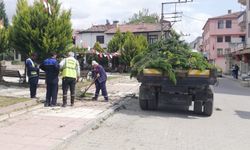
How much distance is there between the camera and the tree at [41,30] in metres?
17.6

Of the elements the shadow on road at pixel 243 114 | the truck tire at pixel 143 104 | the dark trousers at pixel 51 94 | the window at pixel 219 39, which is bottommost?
the shadow on road at pixel 243 114

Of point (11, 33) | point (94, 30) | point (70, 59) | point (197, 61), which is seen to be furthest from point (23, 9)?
point (94, 30)

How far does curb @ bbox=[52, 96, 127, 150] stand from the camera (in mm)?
7470

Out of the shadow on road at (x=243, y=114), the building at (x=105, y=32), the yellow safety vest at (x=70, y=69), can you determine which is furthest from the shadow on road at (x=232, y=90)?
the building at (x=105, y=32)

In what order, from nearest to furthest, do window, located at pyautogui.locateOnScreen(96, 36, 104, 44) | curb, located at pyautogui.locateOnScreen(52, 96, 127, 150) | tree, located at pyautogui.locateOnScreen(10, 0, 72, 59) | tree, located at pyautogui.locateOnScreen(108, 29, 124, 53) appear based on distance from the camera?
curb, located at pyautogui.locateOnScreen(52, 96, 127, 150) → tree, located at pyautogui.locateOnScreen(10, 0, 72, 59) → tree, located at pyautogui.locateOnScreen(108, 29, 124, 53) → window, located at pyautogui.locateOnScreen(96, 36, 104, 44)

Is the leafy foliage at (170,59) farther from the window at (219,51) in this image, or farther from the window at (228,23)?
the window at (219,51)

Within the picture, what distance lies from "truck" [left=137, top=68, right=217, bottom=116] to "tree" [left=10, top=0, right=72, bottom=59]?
655 centimetres

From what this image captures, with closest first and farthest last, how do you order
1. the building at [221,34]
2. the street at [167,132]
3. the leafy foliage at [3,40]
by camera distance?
the street at [167,132], the leafy foliage at [3,40], the building at [221,34]

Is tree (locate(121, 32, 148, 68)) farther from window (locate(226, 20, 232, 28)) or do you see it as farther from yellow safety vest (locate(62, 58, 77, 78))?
window (locate(226, 20, 232, 28))

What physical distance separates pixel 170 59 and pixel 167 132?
3768 mm

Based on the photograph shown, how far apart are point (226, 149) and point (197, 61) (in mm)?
4958

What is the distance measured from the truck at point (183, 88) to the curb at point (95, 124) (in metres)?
1.10

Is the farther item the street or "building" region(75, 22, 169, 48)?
"building" region(75, 22, 169, 48)

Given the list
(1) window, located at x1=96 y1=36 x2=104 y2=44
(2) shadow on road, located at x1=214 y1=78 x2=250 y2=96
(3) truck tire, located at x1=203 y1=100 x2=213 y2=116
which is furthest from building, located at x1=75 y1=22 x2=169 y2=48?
(3) truck tire, located at x1=203 y1=100 x2=213 y2=116
